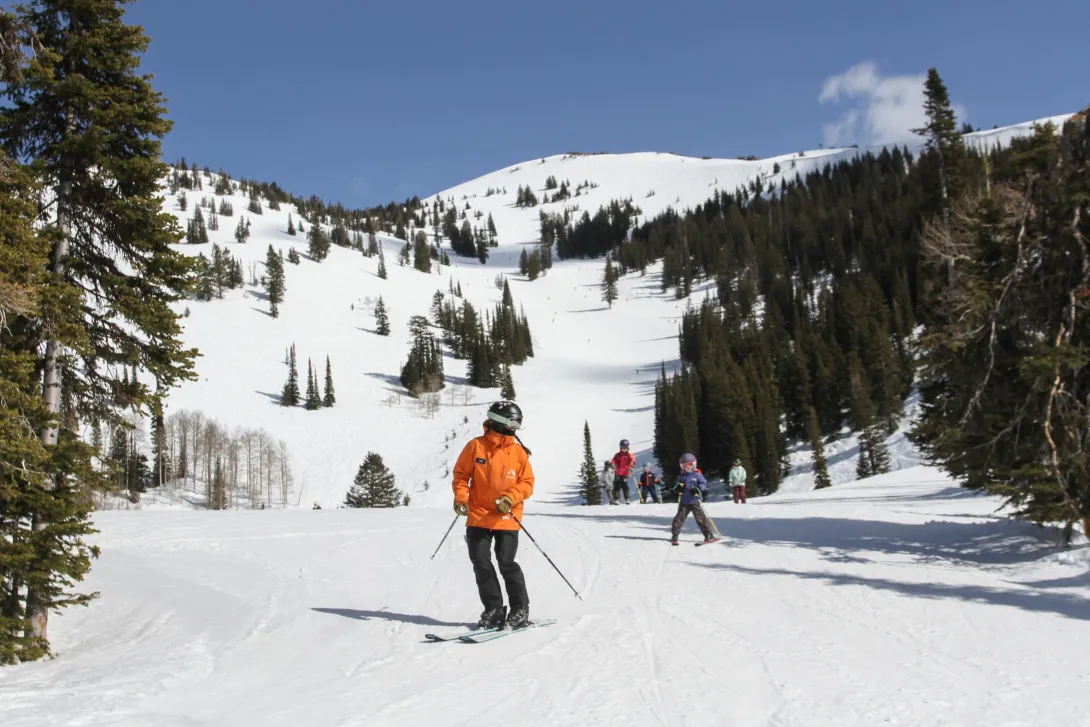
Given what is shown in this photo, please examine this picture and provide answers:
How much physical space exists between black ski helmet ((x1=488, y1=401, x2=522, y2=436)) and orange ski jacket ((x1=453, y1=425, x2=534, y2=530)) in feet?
0.33

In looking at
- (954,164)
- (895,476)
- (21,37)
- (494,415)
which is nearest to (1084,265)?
(494,415)

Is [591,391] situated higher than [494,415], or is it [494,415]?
[591,391]

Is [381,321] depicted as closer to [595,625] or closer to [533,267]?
[533,267]

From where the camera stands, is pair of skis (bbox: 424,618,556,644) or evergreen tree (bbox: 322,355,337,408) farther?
evergreen tree (bbox: 322,355,337,408)

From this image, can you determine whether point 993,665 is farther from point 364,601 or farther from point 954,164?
point 954,164

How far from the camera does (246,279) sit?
141250 mm

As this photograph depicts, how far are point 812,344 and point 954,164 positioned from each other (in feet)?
108

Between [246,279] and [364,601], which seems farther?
[246,279]

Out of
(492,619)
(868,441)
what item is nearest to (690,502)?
(492,619)

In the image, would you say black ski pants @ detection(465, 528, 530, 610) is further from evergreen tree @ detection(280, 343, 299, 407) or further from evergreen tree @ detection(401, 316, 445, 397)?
evergreen tree @ detection(401, 316, 445, 397)

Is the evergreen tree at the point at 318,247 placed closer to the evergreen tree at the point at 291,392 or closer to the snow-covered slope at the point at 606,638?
the evergreen tree at the point at 291,392

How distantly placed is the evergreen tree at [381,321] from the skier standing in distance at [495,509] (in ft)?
398

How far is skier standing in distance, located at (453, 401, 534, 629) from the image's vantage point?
7.12 meters

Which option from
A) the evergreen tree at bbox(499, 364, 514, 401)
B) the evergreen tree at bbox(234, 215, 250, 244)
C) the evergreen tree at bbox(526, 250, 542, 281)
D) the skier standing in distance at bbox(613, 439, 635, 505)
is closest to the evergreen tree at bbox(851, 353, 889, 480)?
the skier standing in distance at bbox(613, 439, 635, 505)
